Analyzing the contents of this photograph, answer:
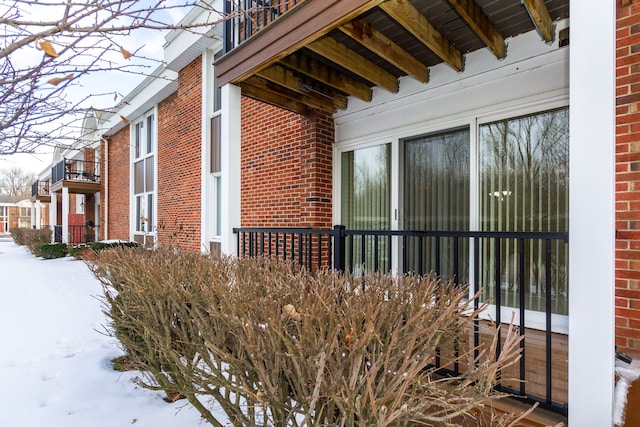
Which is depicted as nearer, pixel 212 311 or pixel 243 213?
pixel 212 311

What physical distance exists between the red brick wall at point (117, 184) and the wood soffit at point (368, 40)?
10.5 meters

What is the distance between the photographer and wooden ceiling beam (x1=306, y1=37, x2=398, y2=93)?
341cm

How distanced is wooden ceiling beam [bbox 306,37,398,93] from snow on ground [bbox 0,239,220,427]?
10.7 feet

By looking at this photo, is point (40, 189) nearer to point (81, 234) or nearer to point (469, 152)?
point (81, 234)

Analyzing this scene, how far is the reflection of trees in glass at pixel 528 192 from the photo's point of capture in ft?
11.7

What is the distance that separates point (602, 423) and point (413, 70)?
3451 mm

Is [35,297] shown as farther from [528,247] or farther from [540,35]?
[540,35]

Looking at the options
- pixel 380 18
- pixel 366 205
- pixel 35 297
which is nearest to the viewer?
pixel 380 18

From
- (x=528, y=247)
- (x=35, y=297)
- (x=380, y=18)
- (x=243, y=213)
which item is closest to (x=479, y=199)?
(x=528, y=247)

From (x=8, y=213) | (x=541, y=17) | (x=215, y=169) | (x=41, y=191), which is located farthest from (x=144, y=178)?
(x=8, y=213)

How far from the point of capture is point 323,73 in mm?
4066

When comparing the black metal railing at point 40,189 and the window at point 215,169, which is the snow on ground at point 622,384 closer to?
the window at point 215,169

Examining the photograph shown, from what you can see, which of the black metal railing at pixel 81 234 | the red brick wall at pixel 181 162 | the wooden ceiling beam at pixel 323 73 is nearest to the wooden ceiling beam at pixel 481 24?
the wooden ceiling beam at pixel 323 73

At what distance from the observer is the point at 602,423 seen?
5.82 feet
